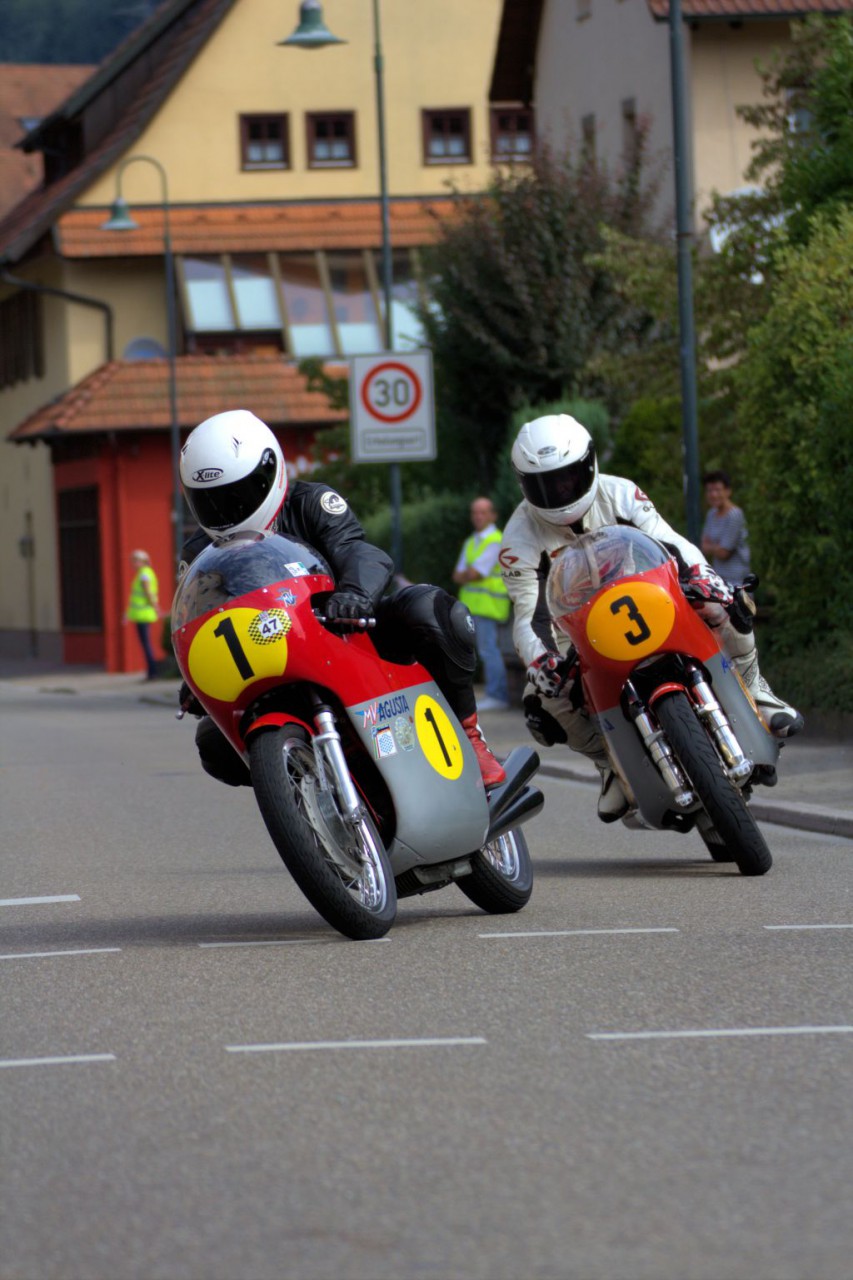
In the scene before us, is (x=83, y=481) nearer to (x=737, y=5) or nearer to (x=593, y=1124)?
(x=737, y=5)

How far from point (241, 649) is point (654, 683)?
8.02 ft

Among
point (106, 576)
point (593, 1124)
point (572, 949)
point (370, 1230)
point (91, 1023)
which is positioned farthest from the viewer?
point (106, 576)

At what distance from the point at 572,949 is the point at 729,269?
588 inches

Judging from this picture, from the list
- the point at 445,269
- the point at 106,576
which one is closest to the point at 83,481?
the point at 106,576

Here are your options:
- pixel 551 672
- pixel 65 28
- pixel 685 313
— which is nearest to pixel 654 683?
pixel 551 672

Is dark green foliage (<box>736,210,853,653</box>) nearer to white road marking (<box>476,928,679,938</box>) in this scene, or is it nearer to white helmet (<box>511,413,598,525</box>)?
white helmet (<box>511,413,598,525</box>)

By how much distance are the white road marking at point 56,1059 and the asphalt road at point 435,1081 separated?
0.01m

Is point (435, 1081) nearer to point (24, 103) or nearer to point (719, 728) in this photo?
point (719, 728)

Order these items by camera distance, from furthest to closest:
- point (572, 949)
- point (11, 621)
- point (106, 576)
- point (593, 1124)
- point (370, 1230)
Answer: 1. point (11, 621)
2. point (106, 576)
3. point (572, 949)
4. point (593, 1124)
5. point (370, 1230)

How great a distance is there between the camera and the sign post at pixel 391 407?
76.4ft

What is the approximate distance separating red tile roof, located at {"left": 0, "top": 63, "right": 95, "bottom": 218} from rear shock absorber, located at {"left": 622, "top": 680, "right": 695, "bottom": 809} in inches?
2220

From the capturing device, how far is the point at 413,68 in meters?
47.3

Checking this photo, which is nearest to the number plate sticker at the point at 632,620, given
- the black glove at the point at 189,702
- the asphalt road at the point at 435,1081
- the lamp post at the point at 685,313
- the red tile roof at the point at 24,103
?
the asphalt road at the point at 435,1081

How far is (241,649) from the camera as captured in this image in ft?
25.5
